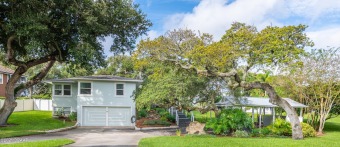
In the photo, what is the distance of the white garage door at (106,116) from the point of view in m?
26.3

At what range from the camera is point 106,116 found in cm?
2670

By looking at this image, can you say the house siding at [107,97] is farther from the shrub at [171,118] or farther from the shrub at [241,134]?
the shrub at [241,134]

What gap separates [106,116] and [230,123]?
489 inches

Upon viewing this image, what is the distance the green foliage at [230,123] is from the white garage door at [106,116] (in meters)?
10.1

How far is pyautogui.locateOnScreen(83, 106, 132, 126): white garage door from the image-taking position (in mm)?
26328

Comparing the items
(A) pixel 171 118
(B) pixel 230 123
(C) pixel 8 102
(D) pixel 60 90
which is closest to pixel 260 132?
(B) pixel 230 123

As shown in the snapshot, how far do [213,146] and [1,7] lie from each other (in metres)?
14.8

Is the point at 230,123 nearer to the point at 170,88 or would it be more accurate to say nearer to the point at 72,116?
the point at 170,88

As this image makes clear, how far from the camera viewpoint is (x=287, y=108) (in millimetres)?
18000

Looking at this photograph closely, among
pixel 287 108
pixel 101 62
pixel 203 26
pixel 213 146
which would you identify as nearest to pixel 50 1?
pixel 101 62

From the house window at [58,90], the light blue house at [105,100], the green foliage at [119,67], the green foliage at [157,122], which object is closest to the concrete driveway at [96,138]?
the green foliage at [157,122]

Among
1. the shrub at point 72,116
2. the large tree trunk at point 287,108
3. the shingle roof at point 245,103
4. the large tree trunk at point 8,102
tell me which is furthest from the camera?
the shrub at point 72,116

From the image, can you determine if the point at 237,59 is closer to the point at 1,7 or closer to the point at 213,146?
the point at 213,146

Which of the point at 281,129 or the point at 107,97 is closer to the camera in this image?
the point at 281,129
